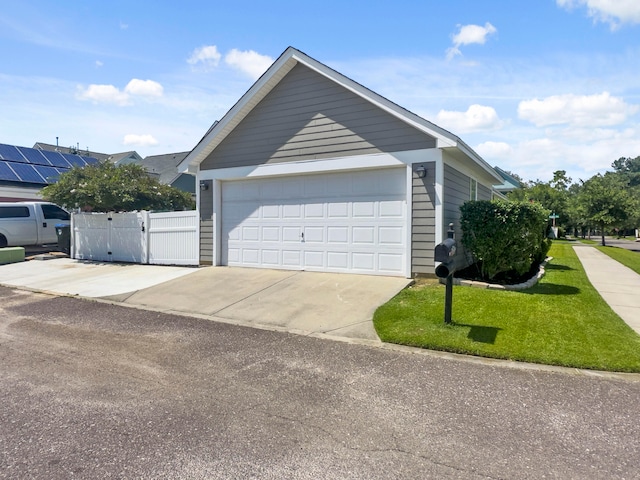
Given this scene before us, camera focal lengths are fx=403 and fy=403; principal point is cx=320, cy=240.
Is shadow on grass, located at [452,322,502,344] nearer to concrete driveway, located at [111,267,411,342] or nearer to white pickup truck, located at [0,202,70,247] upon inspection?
concrete driveway, located at [111,267,411,342]

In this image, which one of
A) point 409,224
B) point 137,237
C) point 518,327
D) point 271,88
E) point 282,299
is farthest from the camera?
point 137,237

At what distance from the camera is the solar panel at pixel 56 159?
23062 mm

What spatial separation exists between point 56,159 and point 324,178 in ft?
69.3

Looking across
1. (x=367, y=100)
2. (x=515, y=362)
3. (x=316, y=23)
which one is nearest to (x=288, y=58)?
(x=316, y=23)

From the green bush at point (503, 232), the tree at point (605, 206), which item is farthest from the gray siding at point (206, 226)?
the tree at point (605, 206)

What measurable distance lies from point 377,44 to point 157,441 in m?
10.3

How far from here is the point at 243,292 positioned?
841 centimetres

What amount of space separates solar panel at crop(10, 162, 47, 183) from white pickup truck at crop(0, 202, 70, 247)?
5850 millimetres

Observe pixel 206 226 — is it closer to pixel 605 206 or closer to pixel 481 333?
pixel 481 333

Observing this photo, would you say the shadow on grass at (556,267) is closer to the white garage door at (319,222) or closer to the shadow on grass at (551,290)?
the shadow on grass at (551,290)

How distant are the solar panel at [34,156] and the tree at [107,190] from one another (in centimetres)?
1110

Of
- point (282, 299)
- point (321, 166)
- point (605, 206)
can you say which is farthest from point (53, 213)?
point (605, 206)

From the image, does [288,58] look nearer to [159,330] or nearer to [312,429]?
[159,330]

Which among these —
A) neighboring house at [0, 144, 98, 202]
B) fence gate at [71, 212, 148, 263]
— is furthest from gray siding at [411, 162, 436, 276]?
neighboring house at [0, 144, 98, 202]
